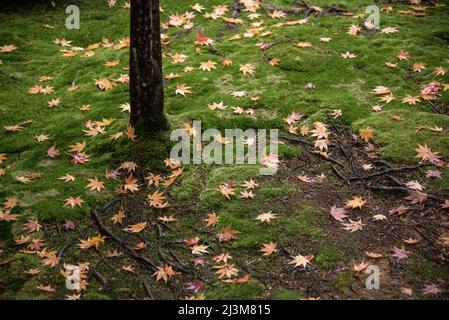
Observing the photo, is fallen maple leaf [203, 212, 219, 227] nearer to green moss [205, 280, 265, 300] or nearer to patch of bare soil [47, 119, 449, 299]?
patch of bare soil [47, 119, 449, 299]

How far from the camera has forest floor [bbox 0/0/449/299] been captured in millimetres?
4336

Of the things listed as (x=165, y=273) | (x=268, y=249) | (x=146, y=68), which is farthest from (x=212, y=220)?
(x=146, y=68)

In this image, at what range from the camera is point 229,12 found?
931 centimetres

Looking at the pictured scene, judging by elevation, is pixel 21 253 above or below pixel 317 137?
below

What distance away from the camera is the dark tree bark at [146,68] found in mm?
5320

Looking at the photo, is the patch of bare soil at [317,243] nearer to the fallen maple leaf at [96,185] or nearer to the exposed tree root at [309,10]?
the fallen maple leaf at [96,185]

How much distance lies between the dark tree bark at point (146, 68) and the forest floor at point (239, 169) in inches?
11.0

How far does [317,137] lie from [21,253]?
373 cm

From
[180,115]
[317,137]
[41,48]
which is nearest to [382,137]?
[317,137]

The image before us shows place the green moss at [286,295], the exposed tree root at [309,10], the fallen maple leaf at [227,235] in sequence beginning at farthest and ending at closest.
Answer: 1. the exposed tree root at [309,10]
2. the fallen maple leaf at [227,235]
3. the green moss at [286,295]

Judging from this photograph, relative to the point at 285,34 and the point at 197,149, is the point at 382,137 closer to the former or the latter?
the point at 197,149

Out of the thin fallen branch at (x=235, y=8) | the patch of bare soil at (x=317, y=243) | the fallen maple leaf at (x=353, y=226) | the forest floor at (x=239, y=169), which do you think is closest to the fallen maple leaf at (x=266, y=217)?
the forest floor at (x=239, y=169)

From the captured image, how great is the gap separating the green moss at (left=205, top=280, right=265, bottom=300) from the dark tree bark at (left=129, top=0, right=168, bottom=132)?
2478mm

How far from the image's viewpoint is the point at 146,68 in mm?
5562
